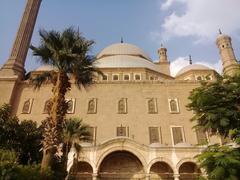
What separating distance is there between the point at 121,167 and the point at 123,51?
22528 mm

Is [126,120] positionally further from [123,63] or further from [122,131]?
[123,63]

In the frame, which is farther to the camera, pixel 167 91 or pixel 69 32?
pixel 167 91

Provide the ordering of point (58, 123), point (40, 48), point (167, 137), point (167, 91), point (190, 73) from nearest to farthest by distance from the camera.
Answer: point (58, 123), point (40, 48), point (167, 137), point (167, 91), point (190, 73)

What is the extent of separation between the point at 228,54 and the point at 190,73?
5.04 meters

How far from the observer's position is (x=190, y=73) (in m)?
32.6

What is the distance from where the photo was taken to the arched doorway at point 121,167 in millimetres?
19844

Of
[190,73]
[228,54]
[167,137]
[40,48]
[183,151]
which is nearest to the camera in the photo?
[40,48]

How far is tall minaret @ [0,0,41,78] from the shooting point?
88.2ft

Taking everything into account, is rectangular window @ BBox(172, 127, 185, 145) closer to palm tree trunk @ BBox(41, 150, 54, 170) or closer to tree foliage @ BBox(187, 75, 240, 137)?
tree foliage @ BBox(187, 75, 240, 137)

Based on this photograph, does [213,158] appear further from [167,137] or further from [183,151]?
[167,137]

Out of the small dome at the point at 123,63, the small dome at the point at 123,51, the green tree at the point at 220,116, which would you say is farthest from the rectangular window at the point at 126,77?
the green tree at the point at 220,116

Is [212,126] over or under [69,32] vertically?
under

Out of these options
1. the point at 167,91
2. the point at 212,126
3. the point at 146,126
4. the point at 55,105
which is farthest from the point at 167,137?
the point at 55,105

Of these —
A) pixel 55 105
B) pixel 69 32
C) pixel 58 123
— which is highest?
pixel 69 32
